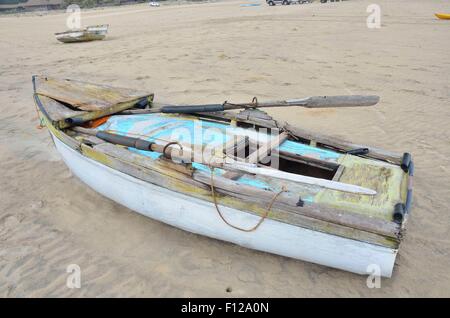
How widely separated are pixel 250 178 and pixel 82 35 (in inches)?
598

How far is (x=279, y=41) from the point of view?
574 inches

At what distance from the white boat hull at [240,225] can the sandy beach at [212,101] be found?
0.27m

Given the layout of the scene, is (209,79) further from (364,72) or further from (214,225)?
(214,225)

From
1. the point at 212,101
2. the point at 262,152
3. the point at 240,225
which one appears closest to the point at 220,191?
the point at 240,225

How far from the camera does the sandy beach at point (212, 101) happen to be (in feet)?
11.0

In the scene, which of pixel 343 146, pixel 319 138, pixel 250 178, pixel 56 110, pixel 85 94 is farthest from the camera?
pixel 85 94

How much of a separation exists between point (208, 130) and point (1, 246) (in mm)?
2611

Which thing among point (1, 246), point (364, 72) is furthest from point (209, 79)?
point (1, 246)

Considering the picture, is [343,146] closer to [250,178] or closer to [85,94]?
[250,178]

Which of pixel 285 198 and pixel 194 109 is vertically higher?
pixel 194 109

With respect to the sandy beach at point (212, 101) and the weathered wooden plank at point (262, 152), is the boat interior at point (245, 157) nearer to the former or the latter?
the weathered wooden plank at point (262, 152)

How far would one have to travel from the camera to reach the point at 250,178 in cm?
344

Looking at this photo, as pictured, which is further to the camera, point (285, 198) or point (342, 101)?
point (342, 101)

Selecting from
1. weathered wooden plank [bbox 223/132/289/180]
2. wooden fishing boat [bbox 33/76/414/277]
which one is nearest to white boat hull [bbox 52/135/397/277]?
wooden fishing boat [bbox 33/76/414/277]
